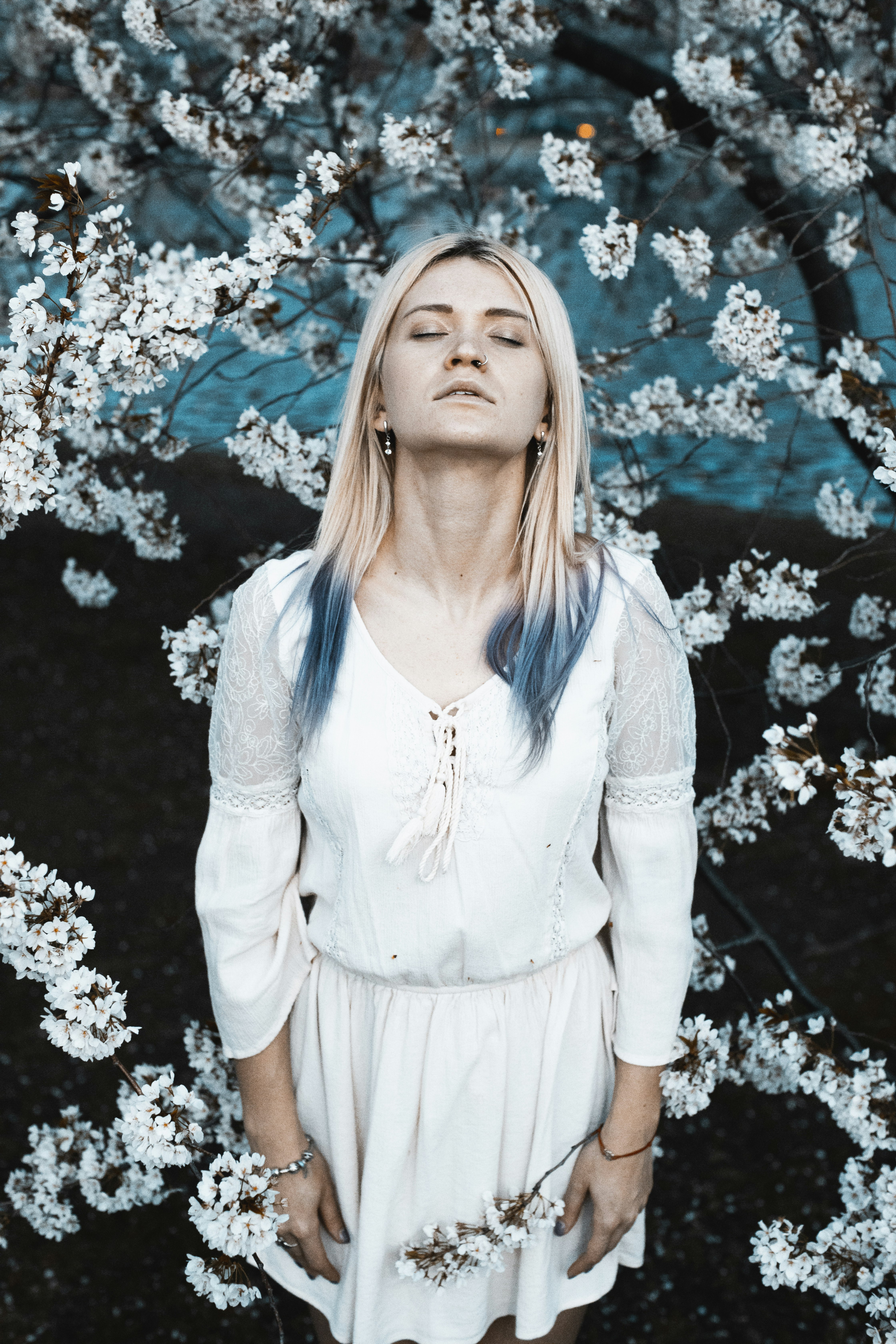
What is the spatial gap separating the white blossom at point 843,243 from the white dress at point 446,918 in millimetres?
1215

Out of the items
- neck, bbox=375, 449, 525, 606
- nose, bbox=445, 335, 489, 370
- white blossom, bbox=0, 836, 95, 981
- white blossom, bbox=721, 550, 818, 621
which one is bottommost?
white blossom, bbox=0, 836, 95, 981

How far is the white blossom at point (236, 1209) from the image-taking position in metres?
1.33

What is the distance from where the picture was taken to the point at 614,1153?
1.51m

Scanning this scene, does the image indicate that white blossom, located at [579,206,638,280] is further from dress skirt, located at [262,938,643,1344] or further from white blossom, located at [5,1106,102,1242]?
white blossom, located at [5,1106,102,1242]

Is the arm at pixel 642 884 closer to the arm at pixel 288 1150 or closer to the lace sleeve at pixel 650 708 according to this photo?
the lace sleeve at pixel 650 708

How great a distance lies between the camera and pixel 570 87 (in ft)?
12.5

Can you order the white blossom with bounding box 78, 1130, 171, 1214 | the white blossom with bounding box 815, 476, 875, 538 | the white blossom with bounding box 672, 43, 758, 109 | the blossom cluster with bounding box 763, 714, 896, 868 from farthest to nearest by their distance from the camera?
the white blossom with bounding box 815, 476, 875, 538 → the white blossom with bounding box 672, 43, 758, 109 → the white blossom with bounding box 78, 1130, 171, 1214 → the blossom cluster with bounding box 763, 714, 896, 868

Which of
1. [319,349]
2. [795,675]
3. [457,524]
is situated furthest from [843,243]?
[457,524]

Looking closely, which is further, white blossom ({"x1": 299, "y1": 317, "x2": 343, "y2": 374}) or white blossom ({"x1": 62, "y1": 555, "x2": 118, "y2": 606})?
white blossom ({"x1": 62, "y1": 555, "x2": 118, "y2": 606})

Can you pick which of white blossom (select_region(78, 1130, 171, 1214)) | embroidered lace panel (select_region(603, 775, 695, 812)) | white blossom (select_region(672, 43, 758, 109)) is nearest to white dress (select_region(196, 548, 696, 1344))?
embroidered lace panel (select_region(603, 775, 695, 812))

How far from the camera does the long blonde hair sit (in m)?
1.39

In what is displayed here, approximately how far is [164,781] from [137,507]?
2.89 metres

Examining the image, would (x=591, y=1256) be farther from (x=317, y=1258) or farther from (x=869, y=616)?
(x=869, y=616)

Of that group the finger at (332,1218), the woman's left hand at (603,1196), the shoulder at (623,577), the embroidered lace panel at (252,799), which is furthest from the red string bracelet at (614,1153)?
the shoulder at (623,577)
